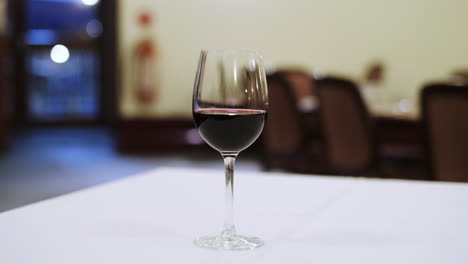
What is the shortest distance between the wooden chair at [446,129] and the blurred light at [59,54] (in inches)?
260

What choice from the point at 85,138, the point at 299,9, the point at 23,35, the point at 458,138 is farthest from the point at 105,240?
the point at 23,35

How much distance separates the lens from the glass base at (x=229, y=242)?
61 centimetres

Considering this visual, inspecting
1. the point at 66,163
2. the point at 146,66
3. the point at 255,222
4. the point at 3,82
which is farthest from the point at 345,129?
the point at 3,82

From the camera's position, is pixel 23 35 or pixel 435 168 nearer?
pixel 435 168

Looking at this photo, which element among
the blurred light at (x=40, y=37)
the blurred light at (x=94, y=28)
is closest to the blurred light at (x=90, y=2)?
the blurred light at (x=94, y=28)

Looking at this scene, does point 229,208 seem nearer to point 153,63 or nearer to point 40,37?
point 153,63

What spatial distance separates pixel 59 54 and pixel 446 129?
22.1 feet

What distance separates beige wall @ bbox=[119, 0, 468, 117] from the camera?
6.33m

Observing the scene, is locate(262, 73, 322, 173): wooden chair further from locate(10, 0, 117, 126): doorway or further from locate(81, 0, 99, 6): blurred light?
locate(81, 0, 99, 6): blurred light

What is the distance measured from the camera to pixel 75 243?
623mm

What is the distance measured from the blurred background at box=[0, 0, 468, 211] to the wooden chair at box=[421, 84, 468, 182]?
1747mm

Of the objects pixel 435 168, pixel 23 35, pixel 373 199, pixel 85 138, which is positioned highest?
pixel 23 35

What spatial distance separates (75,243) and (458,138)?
80.4 inches

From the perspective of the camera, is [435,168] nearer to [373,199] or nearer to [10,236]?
[373,199]
